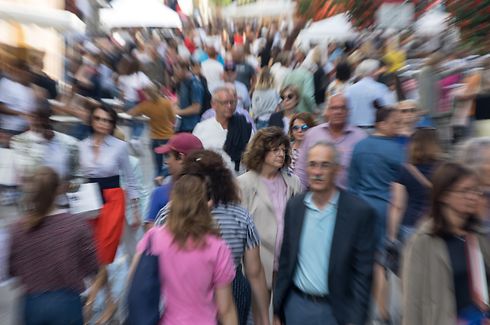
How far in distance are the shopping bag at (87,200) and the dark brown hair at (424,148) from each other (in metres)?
2.55

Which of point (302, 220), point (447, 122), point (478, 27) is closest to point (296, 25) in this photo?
point (447, 122)

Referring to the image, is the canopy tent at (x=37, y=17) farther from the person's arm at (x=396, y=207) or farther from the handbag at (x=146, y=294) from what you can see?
the handbag at (x=146, y=294)

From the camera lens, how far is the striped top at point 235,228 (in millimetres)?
4910

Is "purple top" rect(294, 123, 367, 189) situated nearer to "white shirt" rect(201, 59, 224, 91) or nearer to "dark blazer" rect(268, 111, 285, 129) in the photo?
"dark blazer" rect(268, 111, 285, 129)

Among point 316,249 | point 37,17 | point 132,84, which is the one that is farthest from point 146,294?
point 37,17

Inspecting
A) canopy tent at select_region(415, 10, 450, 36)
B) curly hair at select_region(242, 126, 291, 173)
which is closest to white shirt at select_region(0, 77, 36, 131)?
curly hair at select_region(242, 126, 291, 173)

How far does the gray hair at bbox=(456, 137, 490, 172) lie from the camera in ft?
17.2

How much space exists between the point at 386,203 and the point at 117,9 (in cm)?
1470

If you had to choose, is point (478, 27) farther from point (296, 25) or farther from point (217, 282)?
point (296, 25)

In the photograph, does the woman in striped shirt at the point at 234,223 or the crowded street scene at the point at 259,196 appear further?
the woman in striped shirt at the point at 234,223

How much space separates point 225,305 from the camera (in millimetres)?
4262

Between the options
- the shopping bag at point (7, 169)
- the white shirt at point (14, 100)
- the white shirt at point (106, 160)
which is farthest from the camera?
the white shirt at point (14, 100)

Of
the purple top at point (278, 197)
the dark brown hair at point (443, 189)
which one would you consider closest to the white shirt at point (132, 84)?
the purple top at point (278, 197)

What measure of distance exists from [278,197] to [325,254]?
64.0 inches
